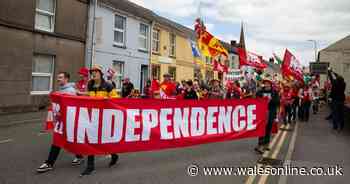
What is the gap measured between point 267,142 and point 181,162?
2.56 m

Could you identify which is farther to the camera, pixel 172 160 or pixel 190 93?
pixel 190 93

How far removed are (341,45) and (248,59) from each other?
31435 millimetres

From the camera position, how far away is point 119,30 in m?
19.8

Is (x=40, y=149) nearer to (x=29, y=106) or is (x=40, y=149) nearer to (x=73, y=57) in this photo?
(x=29, y=106)

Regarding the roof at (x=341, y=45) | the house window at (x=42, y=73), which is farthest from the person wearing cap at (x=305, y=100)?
the roof at (x=341, y=45)

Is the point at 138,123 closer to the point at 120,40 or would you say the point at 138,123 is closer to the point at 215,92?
the point at 215,92

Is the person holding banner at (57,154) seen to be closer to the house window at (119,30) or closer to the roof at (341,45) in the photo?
the house window at (119,30)

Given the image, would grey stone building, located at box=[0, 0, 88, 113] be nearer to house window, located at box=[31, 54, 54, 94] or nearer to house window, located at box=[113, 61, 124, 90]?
house window, located at box=[31, 54, 54, 94]

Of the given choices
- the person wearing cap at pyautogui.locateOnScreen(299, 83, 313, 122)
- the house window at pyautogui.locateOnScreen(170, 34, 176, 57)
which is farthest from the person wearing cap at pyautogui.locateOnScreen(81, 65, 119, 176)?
the house window at pyautogui.locateOnScreen(170, 34, 176, 57)

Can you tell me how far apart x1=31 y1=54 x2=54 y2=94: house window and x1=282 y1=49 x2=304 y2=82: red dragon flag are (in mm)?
11222

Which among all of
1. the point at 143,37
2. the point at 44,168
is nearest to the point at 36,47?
the point at 143,37

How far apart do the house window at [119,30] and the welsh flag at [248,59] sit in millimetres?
8453

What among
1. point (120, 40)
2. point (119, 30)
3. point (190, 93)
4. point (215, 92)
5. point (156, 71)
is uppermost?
point (119, 30)

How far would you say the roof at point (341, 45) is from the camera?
39.0 meters
